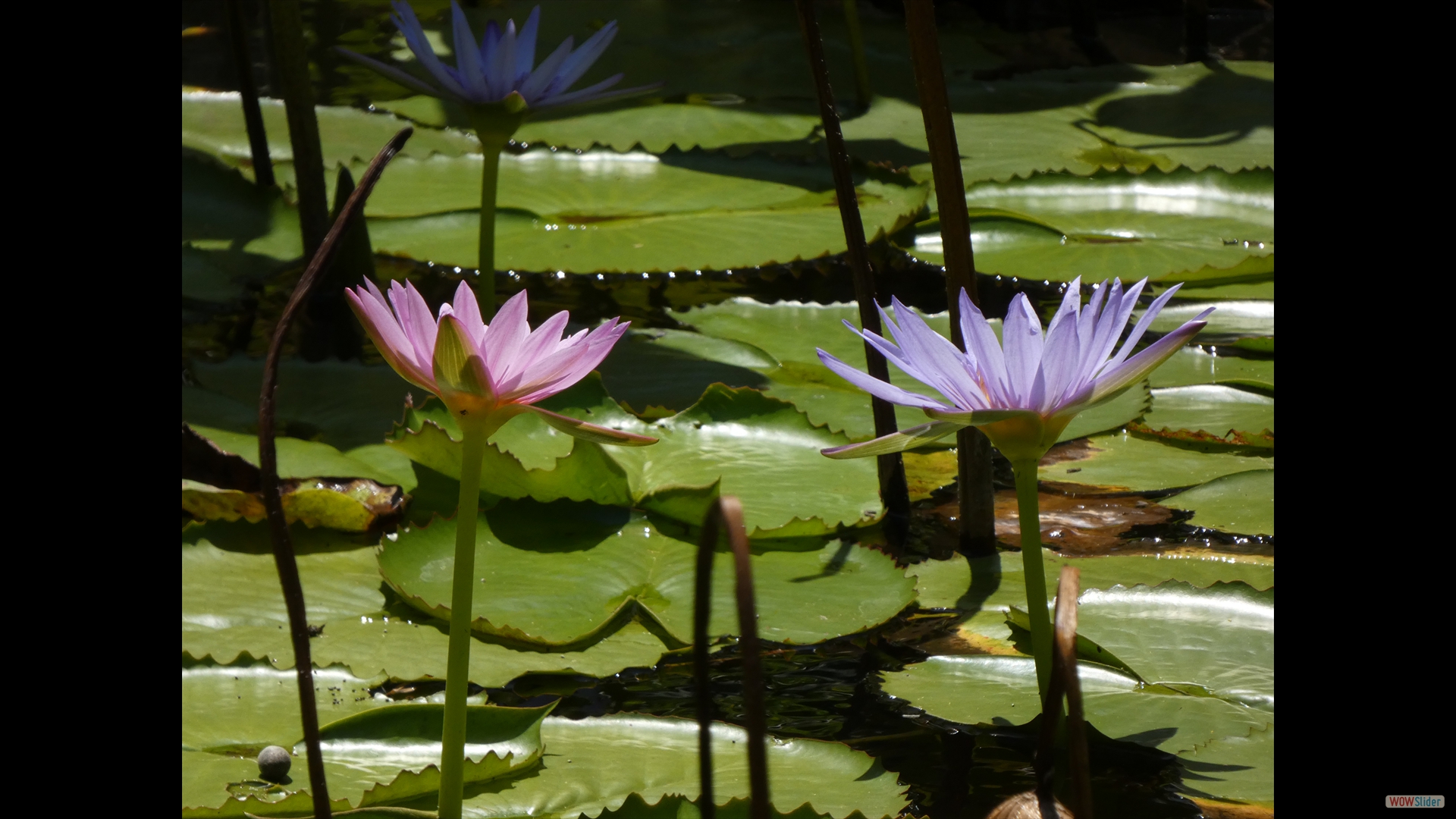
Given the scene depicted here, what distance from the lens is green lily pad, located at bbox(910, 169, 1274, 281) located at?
1.79m

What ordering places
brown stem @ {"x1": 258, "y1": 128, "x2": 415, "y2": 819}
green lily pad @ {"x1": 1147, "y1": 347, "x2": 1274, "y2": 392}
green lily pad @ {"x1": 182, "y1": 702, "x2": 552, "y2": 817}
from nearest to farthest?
1. brown stem @ {"x1": 258, "y1": 128, "x2": 415, "y2": 819}
2. green lily pad @ {"x1": 182, "y1": 702, "x2": 552, "y2": 817}
3. green lily pad @ {"x1": 1147, "y1": 347, "x2": 1274, "y2": 392}

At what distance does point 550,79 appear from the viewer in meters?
A: 1.34

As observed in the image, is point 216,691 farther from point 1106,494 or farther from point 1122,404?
point 1122,404

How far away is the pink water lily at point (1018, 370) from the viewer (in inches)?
22.8

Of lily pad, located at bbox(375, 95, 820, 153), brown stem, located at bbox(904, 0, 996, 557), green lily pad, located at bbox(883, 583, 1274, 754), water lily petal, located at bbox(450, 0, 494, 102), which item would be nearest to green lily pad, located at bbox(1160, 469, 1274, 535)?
green lily pad, located at bbox(883, 583, 1274, 754)

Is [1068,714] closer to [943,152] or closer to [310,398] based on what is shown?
[943,152]

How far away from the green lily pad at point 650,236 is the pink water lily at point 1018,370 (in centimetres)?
116

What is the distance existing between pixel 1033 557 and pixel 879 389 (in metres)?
0.12

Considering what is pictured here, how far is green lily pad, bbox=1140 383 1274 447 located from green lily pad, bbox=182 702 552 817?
905mm

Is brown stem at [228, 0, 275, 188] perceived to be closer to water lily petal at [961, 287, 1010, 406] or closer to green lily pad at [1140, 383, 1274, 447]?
green lily pad at [1140, 383, 1274, 447]

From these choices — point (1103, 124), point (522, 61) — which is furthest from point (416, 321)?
point (1103, 124)

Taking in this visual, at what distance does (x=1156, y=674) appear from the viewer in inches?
33.6

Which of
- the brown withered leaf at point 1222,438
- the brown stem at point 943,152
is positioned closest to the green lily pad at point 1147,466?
the brown withered leaf at point 1222,438

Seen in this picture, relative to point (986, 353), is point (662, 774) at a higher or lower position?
lower
